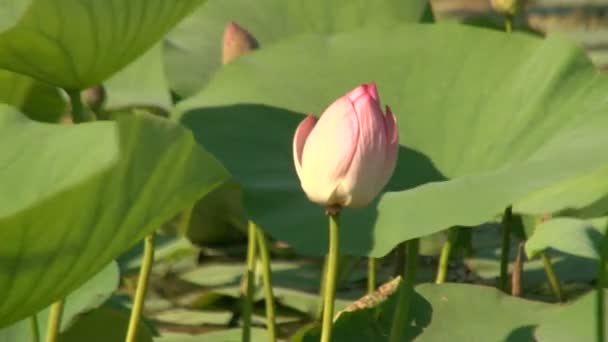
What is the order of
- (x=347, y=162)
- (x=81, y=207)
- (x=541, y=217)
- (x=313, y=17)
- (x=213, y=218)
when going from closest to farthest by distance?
(x=81, y=207)
(x=347, y=162)
(x=541, y=217)
(x=313, y=17)
(x=213, y=218)

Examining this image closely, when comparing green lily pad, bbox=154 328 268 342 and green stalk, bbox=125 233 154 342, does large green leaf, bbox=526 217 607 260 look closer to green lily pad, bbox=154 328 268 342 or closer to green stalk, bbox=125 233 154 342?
green stalk, bbox=125 233 154 342

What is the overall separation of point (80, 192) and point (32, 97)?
2.31ft

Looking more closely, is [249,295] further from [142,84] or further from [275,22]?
[142,84]

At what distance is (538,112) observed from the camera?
4.42 ft

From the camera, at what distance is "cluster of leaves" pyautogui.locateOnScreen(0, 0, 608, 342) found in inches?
36.7

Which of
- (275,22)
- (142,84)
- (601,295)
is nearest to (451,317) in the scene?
(601,295)

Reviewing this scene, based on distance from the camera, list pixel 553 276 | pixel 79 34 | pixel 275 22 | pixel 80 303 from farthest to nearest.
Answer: pixel 275 22, pixel 553 276, pixel 80 303, pixel 79 34

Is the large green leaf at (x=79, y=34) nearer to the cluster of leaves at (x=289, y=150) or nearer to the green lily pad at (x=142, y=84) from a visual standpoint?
the cluster of leaves at (x=289, y=150)

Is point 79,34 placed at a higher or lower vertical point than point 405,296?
higher

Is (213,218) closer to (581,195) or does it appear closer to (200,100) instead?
(200,100)

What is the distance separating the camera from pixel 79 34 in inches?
44.1

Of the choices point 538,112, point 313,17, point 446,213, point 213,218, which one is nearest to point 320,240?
point 446,213

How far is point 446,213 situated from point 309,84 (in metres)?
0.38

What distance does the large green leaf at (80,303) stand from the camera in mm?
1382
